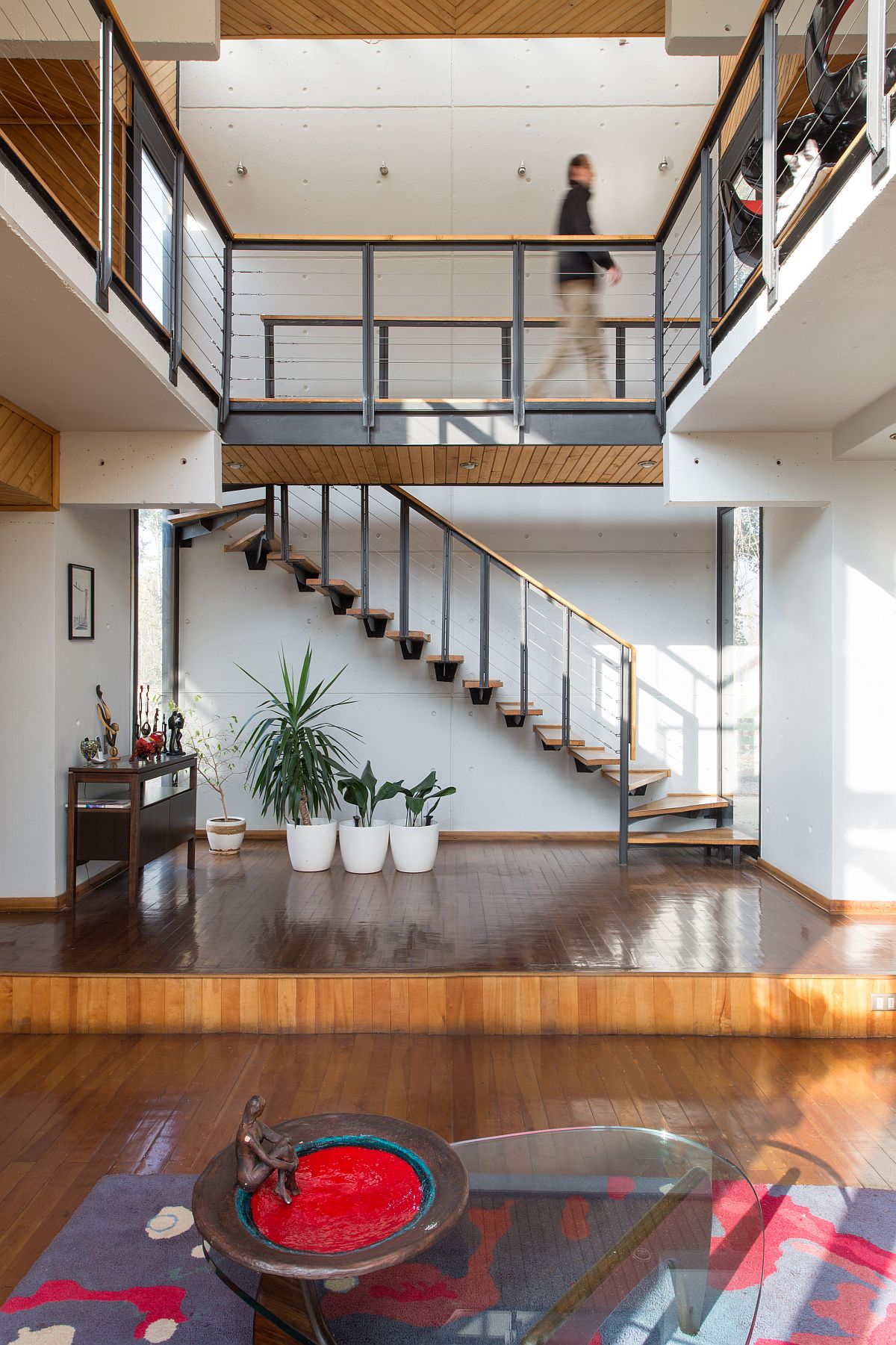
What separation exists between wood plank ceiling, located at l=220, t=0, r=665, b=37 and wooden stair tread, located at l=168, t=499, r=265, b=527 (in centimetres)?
330

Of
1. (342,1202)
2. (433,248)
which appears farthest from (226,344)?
(342,1202)

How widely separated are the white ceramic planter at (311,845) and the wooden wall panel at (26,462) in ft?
8.18

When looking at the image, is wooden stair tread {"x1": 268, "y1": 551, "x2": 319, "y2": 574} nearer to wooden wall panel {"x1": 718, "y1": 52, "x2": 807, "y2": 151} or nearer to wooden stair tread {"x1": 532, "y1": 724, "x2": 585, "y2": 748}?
wooden stair tread {"x1": 532, "y1": 724, "x2": 585, "y2": 748}

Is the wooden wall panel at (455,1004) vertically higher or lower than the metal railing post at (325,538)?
lower

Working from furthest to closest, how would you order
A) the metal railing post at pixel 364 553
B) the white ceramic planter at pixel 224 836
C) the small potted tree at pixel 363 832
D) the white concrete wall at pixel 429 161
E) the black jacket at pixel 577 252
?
the white concrete wall at pixel 429 161 < the white ceramic planter at pixel 224 836 < the metal railing post at pixel 364 553 < the small potted tree at pixel 363 832 < the black jacket at pixel 577 252

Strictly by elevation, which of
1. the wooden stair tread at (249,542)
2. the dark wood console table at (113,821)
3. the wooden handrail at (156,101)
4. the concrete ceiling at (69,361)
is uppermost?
the wooden handrail at (156,101)

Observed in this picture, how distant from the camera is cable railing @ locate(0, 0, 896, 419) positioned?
3395 millimetres

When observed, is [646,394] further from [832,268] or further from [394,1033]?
[394,1033]

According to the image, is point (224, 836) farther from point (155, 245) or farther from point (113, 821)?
point (155, 245)

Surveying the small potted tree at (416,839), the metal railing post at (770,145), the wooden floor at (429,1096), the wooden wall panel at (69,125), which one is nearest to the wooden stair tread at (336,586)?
the small potted tree at (416,839)

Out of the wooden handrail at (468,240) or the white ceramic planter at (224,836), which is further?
the white ceramic planter at (224,836)

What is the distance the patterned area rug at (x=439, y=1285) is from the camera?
1.68 metres

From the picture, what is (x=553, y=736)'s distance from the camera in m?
Answer: 6.66

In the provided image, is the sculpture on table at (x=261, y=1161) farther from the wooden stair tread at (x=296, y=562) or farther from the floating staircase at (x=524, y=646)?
the wooden stair tread at (x=296, y=562)
